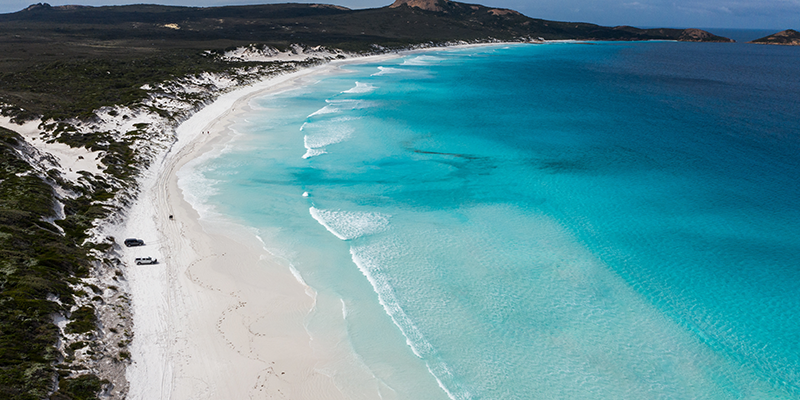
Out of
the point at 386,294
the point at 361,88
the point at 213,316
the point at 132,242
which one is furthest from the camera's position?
the point at 361,88

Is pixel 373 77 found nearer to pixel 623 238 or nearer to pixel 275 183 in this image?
pixel 275 183

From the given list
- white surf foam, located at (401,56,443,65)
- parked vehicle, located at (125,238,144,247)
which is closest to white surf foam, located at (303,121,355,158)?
parked vehicle, located at (125,238,144,247)

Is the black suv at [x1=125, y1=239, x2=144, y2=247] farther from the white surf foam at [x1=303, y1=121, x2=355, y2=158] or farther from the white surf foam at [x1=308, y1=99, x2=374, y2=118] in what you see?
the white surf foam at [x1=308, y1=99, x2=374, y2=118]

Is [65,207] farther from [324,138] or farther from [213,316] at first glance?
[324,138]

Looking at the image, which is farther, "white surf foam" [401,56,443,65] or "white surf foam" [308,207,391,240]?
"white surf foam" [401,56,443,65]

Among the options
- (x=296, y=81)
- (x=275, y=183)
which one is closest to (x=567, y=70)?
(x=296, y=81)

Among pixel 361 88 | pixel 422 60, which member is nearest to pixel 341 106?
pixel 361 88

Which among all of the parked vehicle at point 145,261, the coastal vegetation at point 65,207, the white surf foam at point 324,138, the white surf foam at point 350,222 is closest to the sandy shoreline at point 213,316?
the parked vehicle at point 145,261
